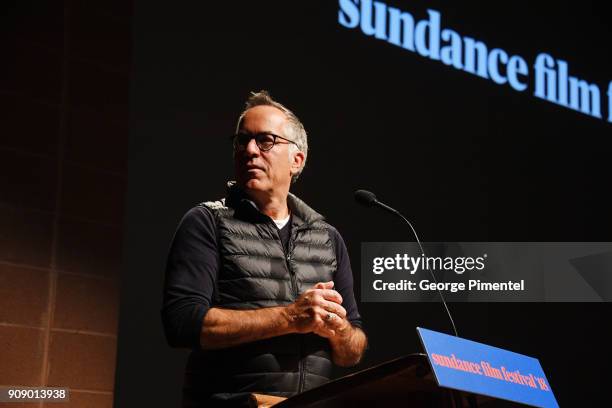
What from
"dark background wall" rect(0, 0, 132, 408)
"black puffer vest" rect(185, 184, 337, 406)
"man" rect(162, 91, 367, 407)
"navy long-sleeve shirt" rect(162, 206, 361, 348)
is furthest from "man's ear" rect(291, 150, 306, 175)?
"dark background wall" rect(0, 0, 132, 408)

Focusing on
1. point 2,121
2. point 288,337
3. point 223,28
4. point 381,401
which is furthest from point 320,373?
point 223,28

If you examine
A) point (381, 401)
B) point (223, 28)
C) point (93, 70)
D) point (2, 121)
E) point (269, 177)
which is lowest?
point (381, 401)

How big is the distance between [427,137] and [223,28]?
1113 mm

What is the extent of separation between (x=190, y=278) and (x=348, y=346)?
1.39ft

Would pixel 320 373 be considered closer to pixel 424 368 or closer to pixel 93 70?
pixel 424 368

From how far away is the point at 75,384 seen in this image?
3.04 m

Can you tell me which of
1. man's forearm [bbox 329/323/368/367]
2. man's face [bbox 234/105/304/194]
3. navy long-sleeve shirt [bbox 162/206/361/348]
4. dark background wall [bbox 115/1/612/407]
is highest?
dark background wall [bbox 115/1/612/407]

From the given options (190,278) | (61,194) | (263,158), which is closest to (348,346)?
(190,278)

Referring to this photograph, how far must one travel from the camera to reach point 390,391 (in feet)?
5.49

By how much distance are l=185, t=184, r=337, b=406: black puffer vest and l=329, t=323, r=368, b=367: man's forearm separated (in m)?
0.03

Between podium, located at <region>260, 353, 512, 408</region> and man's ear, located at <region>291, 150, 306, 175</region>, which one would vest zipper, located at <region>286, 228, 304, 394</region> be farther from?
podium, located at <region>260, 353, 512, 408</region>

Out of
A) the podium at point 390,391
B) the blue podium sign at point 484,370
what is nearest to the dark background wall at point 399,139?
the podium at point 390,391

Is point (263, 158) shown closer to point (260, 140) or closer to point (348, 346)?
point (260, 140)

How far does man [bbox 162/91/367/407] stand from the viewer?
78.0 inches
